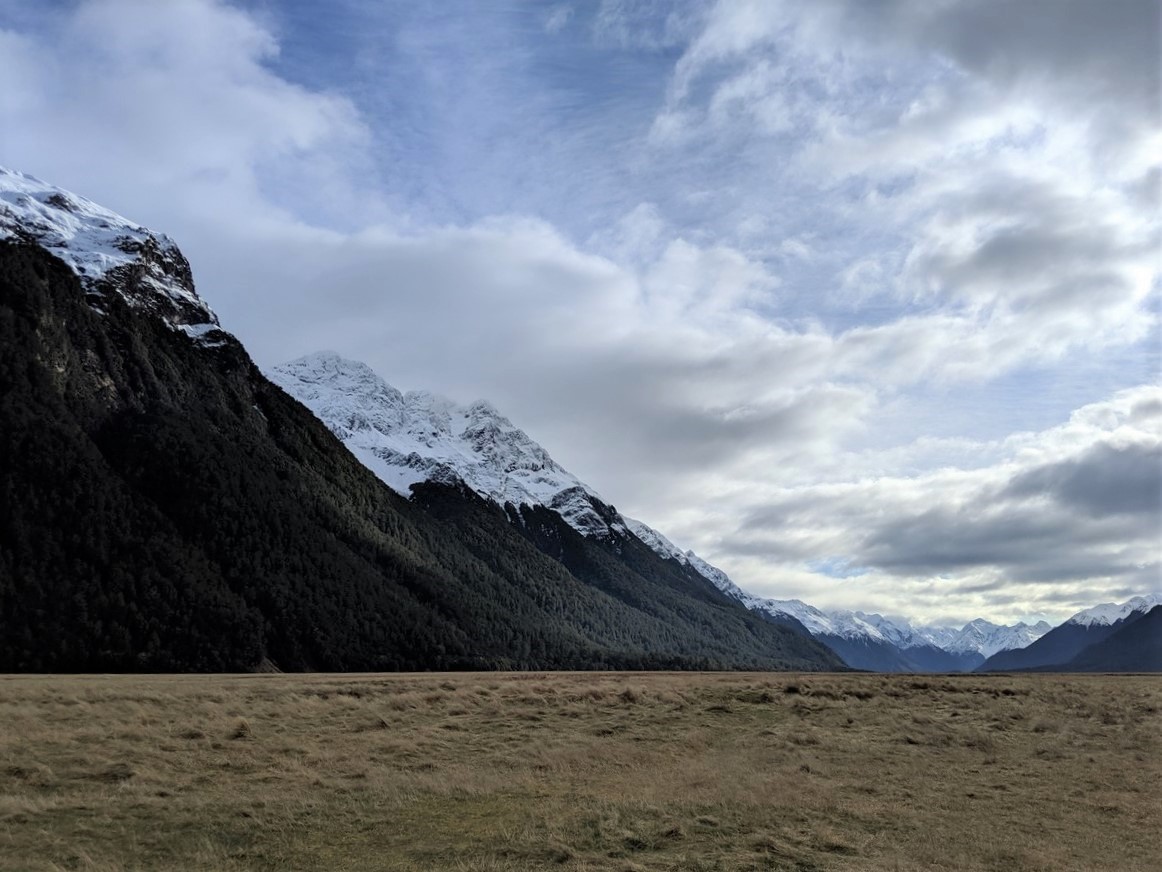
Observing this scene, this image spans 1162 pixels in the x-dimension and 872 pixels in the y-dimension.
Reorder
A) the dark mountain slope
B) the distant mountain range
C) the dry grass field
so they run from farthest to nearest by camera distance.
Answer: the distant mountain range, the dark mountain slope, the dry grass field

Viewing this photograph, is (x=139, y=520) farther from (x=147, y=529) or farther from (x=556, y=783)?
(x=556, y=783)

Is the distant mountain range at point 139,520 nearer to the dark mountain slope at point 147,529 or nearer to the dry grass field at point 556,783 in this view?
the dark mountain slope at point 147,529

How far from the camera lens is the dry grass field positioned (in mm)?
16484

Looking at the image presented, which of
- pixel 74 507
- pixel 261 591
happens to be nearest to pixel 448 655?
pixel 261 591

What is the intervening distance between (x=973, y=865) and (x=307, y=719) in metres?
25.1

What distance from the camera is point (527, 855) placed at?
16.1m

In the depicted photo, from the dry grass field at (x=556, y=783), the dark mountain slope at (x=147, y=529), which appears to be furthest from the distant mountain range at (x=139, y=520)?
the dry grass field at (x=556, y=783)

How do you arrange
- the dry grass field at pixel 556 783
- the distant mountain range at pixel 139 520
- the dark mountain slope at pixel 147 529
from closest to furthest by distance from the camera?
the dry grass field at pixel 556 783 → the dark mountain slope at pixel 147 529 → the distant mountain range at pixel 139 520

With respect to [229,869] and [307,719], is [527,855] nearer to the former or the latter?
[229,869]

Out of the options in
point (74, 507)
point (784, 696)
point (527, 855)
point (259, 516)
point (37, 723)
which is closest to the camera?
point (527, 855)

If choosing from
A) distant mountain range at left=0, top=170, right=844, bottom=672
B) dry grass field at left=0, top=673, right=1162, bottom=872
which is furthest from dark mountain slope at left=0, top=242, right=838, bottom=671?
dry grass field at left=0, top=673, right=1162, bottom=872

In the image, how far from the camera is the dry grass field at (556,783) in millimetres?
16484

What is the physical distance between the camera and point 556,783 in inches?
911

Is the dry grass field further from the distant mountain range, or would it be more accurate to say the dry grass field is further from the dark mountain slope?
the dark mountain slope
